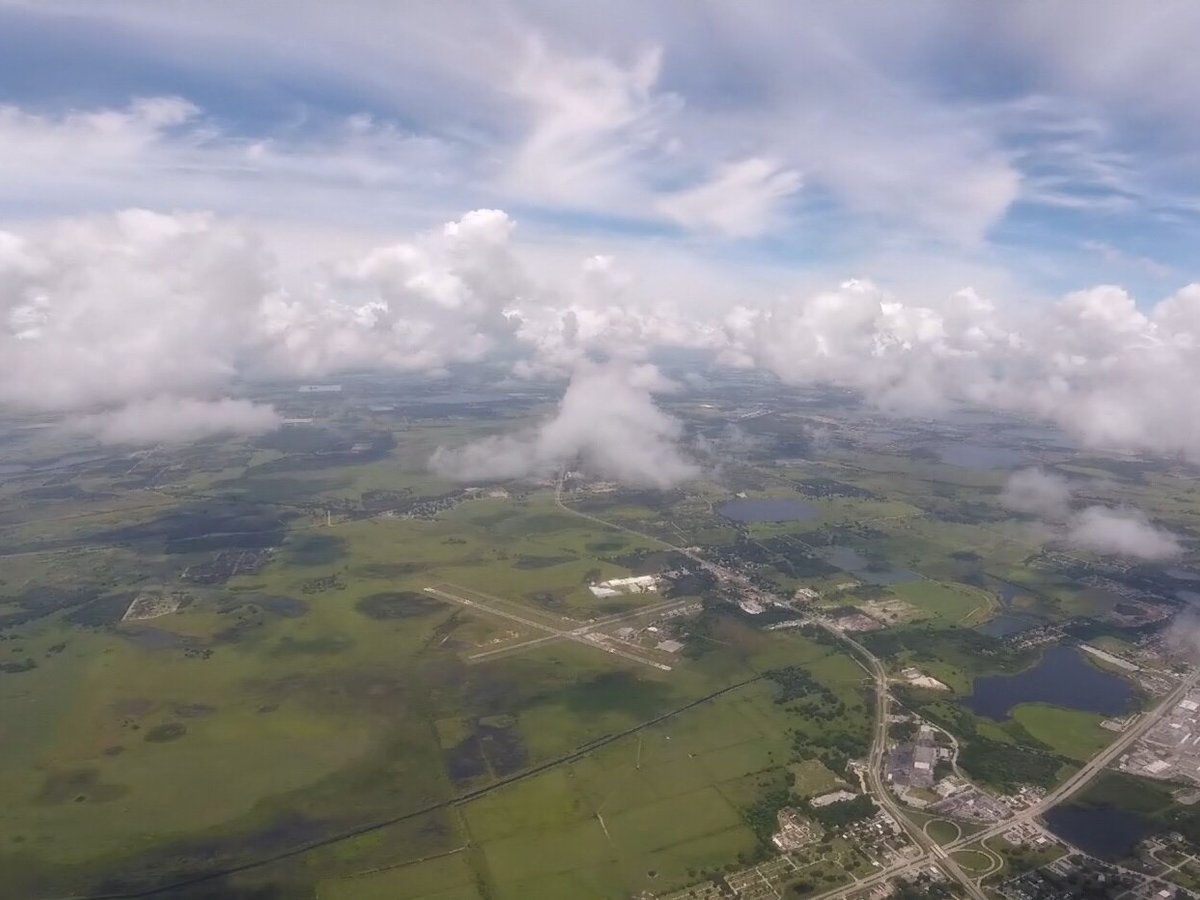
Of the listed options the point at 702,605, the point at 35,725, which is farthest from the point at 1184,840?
the point at 35,725

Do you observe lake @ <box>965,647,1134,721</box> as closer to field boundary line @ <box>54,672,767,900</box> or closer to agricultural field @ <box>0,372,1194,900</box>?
agricultural field @ <box>0,372,1194,900</box>

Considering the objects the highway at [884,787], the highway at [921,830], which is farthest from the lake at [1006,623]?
the highway at [884,787]

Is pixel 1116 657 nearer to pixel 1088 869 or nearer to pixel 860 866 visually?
pixel 1088 869

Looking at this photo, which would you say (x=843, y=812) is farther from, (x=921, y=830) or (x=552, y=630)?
(x=552, y=630)

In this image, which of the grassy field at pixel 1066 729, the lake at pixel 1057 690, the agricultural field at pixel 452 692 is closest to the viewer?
the agricultural field at pixel 452 692

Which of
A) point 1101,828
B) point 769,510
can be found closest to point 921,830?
point 1101,828

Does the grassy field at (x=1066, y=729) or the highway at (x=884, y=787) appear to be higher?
the grassy field at (x=1066, y=729)

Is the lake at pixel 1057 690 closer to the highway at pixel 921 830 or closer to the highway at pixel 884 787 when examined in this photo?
the highway at pixel 921 830
